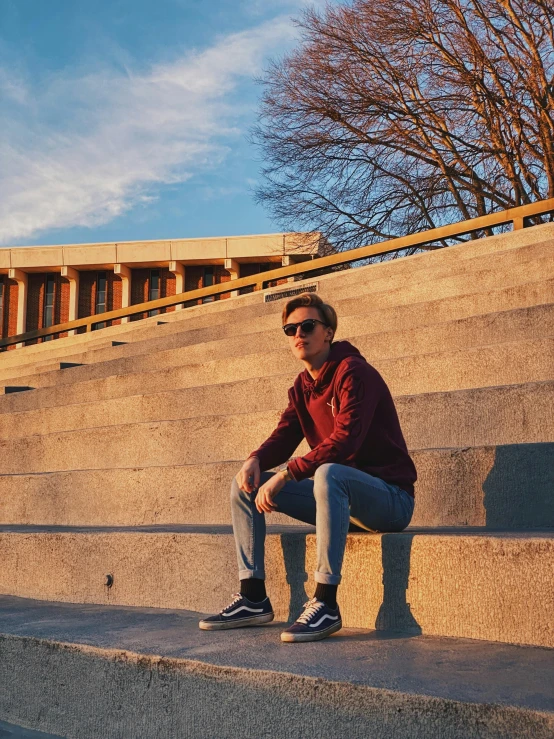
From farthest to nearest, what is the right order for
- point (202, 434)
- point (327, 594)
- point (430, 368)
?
point (202, 434) < point (430, 368) < point (327, 594)

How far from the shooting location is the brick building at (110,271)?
30.3 m

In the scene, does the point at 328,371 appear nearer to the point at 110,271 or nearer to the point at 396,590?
the point at 396,590

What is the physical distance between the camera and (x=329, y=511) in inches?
109

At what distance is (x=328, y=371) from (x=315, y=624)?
0.99 m

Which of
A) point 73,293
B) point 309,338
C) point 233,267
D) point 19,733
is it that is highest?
point 233,267

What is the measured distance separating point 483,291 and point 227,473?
2762 mm

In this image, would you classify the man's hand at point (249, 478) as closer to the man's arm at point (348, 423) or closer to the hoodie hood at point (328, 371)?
the man's arm at point (348, 423)

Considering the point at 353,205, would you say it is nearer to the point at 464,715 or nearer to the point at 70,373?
the point at 70,373

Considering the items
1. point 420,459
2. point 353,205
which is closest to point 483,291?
point 420,459

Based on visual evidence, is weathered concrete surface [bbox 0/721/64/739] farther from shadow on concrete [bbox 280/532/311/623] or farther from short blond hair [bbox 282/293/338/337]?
short blond hair [bbox 282/293/338/337]

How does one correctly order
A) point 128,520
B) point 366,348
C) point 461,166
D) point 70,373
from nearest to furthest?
point 128,520, point 366,348, point 70,373, point 461,166

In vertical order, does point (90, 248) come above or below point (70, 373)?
above

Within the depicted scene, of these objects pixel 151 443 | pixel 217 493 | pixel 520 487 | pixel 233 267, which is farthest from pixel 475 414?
pixel 233 267

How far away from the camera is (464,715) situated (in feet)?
6.19
